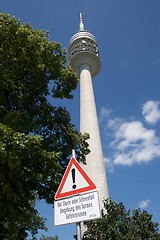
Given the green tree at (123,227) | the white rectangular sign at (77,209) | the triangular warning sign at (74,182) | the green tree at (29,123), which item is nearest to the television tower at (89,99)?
the green tree at (123,227)

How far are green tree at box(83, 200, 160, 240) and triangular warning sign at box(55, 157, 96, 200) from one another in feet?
52.8

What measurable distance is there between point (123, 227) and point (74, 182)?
671 inches

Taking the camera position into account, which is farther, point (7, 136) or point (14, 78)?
point (14, 78)

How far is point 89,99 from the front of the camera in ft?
131

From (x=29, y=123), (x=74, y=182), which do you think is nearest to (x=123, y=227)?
(x=29, y=123)

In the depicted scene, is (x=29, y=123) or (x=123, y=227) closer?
(x=29, y=123)

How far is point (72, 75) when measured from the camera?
48.8 feet

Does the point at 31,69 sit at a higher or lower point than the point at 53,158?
higher

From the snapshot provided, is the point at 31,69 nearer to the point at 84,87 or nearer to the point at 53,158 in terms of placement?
the point at 53,158

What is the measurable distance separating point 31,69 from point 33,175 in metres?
5.08

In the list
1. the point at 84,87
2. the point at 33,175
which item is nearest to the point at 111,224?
the point at 33,175

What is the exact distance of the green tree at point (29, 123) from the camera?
994 cm

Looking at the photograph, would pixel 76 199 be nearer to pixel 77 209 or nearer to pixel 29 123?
pixel 77 209

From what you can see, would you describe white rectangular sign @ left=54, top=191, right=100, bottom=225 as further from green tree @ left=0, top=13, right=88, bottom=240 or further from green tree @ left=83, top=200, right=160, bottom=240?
green tree @ left=83, top=200, right=160, bottom=240
